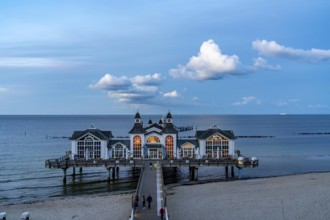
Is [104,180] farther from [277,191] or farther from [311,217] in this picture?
[311,217]

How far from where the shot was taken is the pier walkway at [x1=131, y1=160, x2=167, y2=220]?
1180 inches

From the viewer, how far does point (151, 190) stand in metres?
37.3

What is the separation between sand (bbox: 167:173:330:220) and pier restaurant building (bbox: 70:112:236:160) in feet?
24.7

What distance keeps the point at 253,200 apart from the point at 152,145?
21067mm

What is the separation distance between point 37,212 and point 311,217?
70.7 feet

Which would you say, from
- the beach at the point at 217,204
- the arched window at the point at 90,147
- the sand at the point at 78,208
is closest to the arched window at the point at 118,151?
the arched window at the point at 90,147

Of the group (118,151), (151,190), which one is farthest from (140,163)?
(151,190)

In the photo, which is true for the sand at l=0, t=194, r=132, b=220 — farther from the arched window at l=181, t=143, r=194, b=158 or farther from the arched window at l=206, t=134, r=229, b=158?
the arched window at l=206, t=134, r=229, b=158

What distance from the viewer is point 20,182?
5203 centimetres

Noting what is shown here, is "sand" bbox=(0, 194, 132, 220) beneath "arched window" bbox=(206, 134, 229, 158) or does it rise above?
beneath

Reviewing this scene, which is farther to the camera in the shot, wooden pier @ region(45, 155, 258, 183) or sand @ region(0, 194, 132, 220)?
wooden pier @ region(45, 155, 258, 183)

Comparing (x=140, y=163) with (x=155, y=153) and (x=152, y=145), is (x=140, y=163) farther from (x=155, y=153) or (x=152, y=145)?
(x=152, y=145)

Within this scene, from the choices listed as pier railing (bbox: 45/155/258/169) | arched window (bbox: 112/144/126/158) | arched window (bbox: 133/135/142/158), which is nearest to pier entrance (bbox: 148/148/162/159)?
arched window (bbox: 133/135/142/158)

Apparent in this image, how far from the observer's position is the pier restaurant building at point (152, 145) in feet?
184
